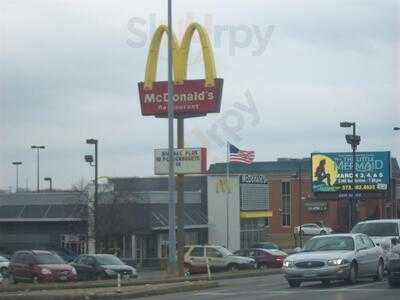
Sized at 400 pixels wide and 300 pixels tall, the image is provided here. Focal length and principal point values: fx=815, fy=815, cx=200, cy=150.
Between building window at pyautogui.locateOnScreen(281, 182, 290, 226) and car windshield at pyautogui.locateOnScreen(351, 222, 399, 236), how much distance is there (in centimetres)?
8397

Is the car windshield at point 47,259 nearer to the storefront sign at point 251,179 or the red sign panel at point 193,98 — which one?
the red sign panel at point 193,98

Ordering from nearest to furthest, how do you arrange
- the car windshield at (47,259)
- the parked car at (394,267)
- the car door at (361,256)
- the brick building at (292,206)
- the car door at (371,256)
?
the parked car at (394,267) → the car door at (361,256) → the car door at (371,256) → the car windshield at (47,259) → the brick building at (292,206)

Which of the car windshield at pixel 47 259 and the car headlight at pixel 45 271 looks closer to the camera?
the car headlight at pixel 45 271

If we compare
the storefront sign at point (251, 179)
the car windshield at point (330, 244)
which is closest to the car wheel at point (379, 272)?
the car windshield at point (330, 244)

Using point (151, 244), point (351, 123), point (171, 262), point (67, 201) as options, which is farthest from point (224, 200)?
point (171, 262)

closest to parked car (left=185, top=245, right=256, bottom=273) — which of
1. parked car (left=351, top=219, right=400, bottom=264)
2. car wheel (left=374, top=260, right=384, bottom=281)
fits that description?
parked car (left=351, top=219, right=400, bottom=264)

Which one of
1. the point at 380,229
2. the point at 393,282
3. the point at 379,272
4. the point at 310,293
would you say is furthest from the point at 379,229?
the point at 310,293

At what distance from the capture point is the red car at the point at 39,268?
32.8 m

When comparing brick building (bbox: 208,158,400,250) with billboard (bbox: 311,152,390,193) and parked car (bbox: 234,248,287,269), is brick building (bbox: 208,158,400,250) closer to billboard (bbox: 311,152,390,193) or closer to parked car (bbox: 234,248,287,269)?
billboard (bbox: 311,152,390,193)

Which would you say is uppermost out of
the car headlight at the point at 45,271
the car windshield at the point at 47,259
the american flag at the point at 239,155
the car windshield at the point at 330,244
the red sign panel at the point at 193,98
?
the red sign panel at the point at 193,98

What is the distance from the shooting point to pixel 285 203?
11269 centimetres

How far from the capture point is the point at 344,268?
22.3 m

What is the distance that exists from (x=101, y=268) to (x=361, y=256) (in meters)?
16.2

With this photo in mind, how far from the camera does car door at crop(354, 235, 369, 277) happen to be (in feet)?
75.4
